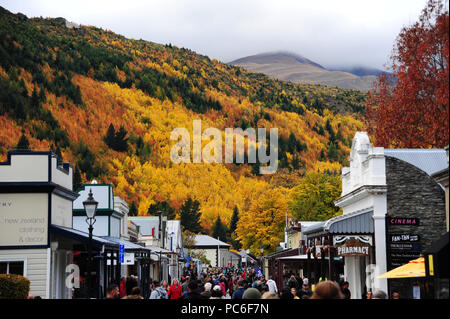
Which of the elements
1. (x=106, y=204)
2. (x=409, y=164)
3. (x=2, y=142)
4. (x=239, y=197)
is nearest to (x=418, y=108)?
(x=409, y=164)

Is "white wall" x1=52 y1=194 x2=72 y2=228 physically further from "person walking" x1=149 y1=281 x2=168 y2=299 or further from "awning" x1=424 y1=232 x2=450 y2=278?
"awning" x1=424 y1=232 x2=450 y2=278

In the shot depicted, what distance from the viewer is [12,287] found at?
18.8m

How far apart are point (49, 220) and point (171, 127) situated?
169 m

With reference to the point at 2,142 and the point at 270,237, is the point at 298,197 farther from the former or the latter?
the point at 2,142

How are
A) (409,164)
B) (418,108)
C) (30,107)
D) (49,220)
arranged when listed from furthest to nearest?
(30,107) < (418,108) < (409,164) < (49,220)

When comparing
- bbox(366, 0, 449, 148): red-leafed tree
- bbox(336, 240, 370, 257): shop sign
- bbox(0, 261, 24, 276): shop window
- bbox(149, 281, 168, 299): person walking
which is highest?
bbox(366, 0, 449, 148): red-leafed tree

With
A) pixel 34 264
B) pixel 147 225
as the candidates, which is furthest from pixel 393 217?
pixel 147 225

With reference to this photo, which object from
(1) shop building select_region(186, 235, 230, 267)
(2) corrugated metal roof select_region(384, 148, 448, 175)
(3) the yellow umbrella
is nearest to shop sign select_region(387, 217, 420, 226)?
(2) corrugated metal roof select_region(384, 148, 448, 175)

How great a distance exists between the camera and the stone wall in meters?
24.9

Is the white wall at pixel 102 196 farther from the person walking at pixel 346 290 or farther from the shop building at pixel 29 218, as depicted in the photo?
the person walking at pixel 346 290

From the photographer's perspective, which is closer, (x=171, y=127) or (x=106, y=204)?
(x=106, y=204)

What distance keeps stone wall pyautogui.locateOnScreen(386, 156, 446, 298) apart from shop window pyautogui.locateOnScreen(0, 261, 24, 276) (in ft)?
42.6
